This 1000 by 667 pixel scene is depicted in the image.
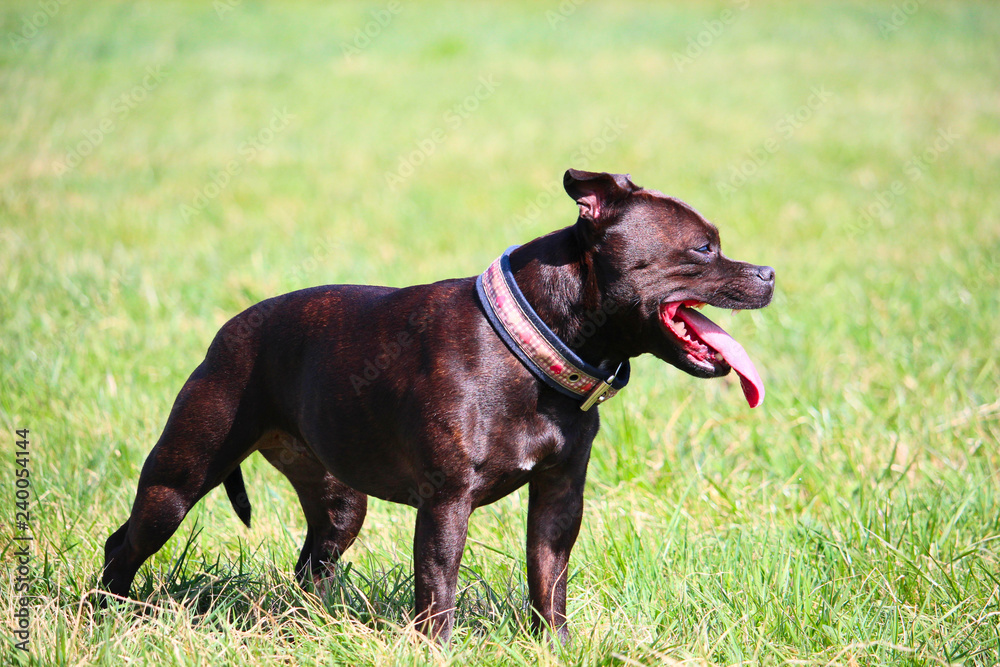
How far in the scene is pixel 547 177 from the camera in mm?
12039

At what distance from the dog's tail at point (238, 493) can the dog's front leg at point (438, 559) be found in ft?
3.19

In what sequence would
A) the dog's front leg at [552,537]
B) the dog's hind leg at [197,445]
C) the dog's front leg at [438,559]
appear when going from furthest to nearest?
the dog's hind leg at [197,445] → the dog's front leg at [552,537] → the dog's front leg at [438,559]

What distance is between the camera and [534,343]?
2660mm

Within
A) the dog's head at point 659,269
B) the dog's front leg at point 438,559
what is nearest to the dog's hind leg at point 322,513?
the dog's front leg at point 438,559

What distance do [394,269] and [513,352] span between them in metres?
5.28

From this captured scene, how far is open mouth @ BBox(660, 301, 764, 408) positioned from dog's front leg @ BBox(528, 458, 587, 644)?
490 mm

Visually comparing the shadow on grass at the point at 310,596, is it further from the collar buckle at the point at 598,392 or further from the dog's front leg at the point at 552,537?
the collar buckle at the point at 598,392

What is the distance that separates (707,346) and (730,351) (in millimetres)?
68

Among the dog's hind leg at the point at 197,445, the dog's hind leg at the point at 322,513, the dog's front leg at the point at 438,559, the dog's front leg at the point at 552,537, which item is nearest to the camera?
the dog's front leg at the point at 438,559

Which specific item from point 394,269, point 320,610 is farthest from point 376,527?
point 394,269

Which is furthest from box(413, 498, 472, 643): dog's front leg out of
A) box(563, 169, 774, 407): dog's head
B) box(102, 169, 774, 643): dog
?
box(563, 169, 774, 407): dog's head

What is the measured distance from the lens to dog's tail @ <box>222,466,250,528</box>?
3.39 meters

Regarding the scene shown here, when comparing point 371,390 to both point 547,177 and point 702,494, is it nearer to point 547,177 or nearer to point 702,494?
point 702,494

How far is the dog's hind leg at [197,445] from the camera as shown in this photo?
3.06 m
